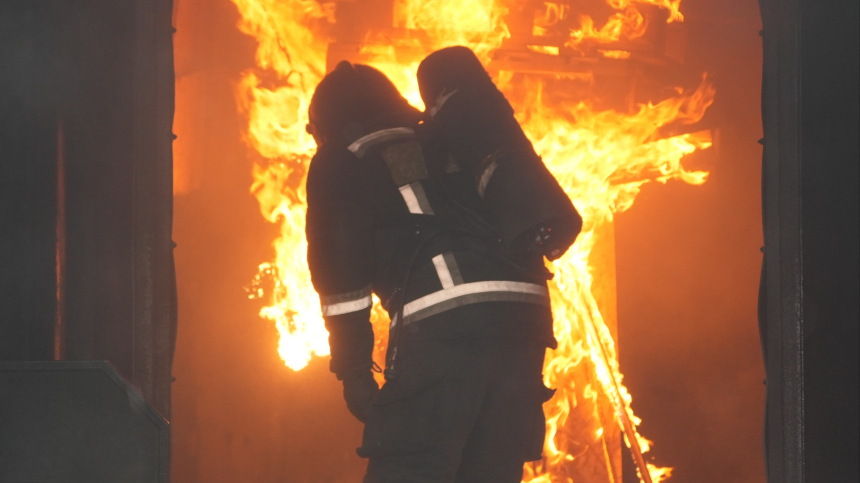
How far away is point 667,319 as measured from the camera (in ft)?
15.5

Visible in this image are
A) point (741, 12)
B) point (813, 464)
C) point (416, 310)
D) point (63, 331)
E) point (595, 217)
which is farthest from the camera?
point (595, 217)

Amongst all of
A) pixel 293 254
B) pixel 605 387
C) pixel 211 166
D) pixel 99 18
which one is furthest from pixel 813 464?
pixel 211 166

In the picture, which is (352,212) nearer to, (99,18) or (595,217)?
(99,18)

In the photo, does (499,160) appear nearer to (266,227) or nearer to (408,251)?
(408,251)

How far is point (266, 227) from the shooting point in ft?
15.6

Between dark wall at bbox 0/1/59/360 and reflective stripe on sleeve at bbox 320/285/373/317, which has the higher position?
dark wall at bbox 0/1/59/360

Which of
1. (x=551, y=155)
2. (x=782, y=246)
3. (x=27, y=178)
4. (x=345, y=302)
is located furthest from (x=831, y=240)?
(x=27, y=178)

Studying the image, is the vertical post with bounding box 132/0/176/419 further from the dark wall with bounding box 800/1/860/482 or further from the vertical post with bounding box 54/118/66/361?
the dark wall with bounding box 800/1/860/482

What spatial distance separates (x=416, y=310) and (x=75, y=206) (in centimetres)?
148

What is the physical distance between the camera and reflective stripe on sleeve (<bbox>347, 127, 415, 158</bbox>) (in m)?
2.54

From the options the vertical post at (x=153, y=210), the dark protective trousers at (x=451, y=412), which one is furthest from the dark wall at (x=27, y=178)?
the dark protective trousers at (x=451, y=412)

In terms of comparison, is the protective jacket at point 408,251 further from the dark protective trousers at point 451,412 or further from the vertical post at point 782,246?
the vertical post at point 782,246

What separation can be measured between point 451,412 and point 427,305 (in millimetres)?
364

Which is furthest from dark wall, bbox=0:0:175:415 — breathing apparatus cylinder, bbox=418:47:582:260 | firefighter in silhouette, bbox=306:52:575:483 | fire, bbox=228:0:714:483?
fire, bbox=228:0:714:483
